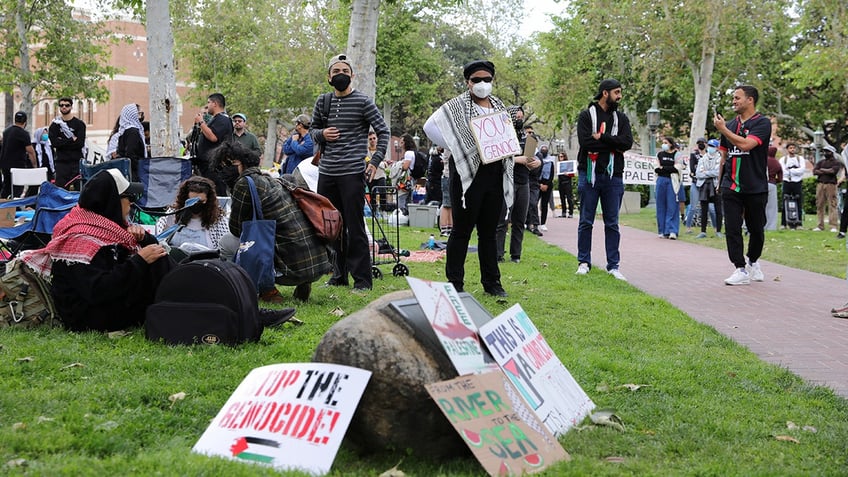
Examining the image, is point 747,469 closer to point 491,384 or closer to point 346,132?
point 491,384

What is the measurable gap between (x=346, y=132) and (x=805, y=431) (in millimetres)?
5071

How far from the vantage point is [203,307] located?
5473 mm

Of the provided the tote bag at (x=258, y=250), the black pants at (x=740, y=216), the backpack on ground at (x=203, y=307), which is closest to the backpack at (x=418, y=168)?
the black pants at (x=740, y=216)

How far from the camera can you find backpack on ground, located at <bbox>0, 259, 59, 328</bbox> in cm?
604

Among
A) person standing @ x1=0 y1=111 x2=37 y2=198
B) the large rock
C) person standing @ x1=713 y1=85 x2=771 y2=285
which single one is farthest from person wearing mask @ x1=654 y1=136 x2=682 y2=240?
the large rock

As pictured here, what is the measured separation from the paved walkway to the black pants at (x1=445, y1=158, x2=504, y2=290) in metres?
2.04

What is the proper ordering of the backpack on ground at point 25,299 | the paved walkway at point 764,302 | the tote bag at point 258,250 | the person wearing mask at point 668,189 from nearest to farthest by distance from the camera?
the backpack on ground at point 25,299
the paved walkway at point 764,302
the tote bag at point 258,250
the person wearing mask at point 668,189

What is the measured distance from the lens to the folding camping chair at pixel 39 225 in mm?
7906

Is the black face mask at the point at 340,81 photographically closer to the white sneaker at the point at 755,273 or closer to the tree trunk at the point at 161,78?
the tree trunk at the point at 161,78

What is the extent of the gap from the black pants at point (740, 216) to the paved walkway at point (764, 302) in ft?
1.57

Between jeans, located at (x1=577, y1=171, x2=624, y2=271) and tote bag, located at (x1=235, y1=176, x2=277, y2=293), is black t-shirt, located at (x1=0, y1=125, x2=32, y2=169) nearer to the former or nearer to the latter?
tote bag, located at (x1=235, y1=176, x2=277, y2=293)

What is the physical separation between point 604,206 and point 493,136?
9.20ft

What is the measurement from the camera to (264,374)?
3789 mm

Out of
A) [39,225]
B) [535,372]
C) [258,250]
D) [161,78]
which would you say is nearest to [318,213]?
[258,250]
